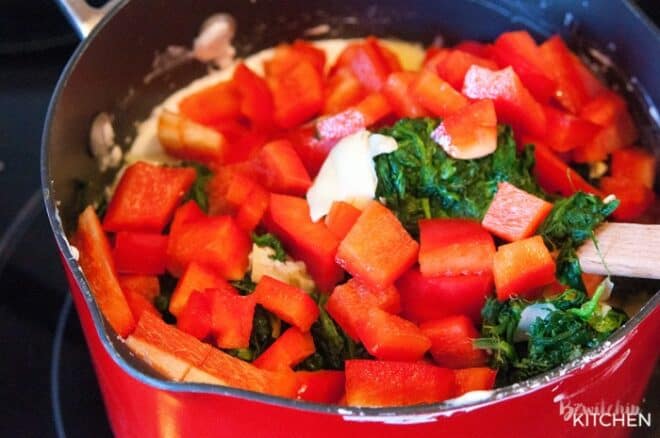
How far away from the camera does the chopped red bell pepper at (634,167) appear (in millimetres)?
1936

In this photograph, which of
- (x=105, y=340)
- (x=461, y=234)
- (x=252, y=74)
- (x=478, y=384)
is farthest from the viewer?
(x=252, y=74)

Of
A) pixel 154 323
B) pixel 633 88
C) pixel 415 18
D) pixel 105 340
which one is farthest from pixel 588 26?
pixel 105 340

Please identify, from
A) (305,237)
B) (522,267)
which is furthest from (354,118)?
(522,267)

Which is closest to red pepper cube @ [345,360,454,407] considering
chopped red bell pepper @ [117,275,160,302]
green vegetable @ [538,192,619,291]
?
green vegetable @ [538,192,619,291]

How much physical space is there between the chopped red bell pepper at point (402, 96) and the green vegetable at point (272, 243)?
444 mm

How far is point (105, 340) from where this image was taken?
1.26 meters

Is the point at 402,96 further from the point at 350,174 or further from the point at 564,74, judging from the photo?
the point at 564,74

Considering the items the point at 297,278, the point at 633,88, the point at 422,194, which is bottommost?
the point at 297,278

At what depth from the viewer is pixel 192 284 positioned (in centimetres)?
166

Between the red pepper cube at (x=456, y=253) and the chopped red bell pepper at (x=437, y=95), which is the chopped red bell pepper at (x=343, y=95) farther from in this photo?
the red pepper cube at (x=456, y=253)

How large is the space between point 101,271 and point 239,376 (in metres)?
0.41

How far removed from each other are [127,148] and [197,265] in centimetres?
51

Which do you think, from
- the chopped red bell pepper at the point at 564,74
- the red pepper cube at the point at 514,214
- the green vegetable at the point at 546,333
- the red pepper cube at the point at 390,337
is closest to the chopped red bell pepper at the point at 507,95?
the chopped red bell pepper at the point at 564,74

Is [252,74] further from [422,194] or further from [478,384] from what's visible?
[478,384]
